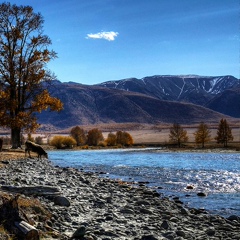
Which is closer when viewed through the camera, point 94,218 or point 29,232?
point 29,232

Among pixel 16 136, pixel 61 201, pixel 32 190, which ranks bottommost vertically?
pixel 61 201

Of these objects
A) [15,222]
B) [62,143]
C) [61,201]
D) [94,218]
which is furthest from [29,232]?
[62,143]

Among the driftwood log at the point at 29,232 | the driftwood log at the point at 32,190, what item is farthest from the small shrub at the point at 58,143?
the driftwood log at the point at 29,232

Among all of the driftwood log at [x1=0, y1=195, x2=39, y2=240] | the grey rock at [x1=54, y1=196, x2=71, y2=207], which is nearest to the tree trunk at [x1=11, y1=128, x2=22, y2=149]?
the grey rock at [x1=54, y1=196, x2=71, y2=207]

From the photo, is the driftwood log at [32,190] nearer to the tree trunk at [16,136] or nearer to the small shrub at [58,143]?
the tree trunk at [16,136]

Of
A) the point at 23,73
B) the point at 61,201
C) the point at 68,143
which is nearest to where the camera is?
the point at 61,201

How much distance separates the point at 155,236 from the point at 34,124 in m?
24.7

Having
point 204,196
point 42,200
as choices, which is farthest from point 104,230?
point 204,196

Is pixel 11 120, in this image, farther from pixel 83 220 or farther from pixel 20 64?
pixel 83 220

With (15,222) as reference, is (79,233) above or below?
below

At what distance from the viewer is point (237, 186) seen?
24203 millimetres

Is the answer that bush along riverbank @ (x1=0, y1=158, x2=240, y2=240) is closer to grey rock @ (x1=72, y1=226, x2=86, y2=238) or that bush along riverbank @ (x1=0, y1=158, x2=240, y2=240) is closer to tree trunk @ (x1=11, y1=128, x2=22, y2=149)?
grey rock @ (x1=72, y1=226, x2=86, y2=238)

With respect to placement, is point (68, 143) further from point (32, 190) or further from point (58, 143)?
point (32, 190)

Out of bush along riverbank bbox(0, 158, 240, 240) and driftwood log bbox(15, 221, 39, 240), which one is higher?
driftwood log bbox(15, 221, 39, 240)
